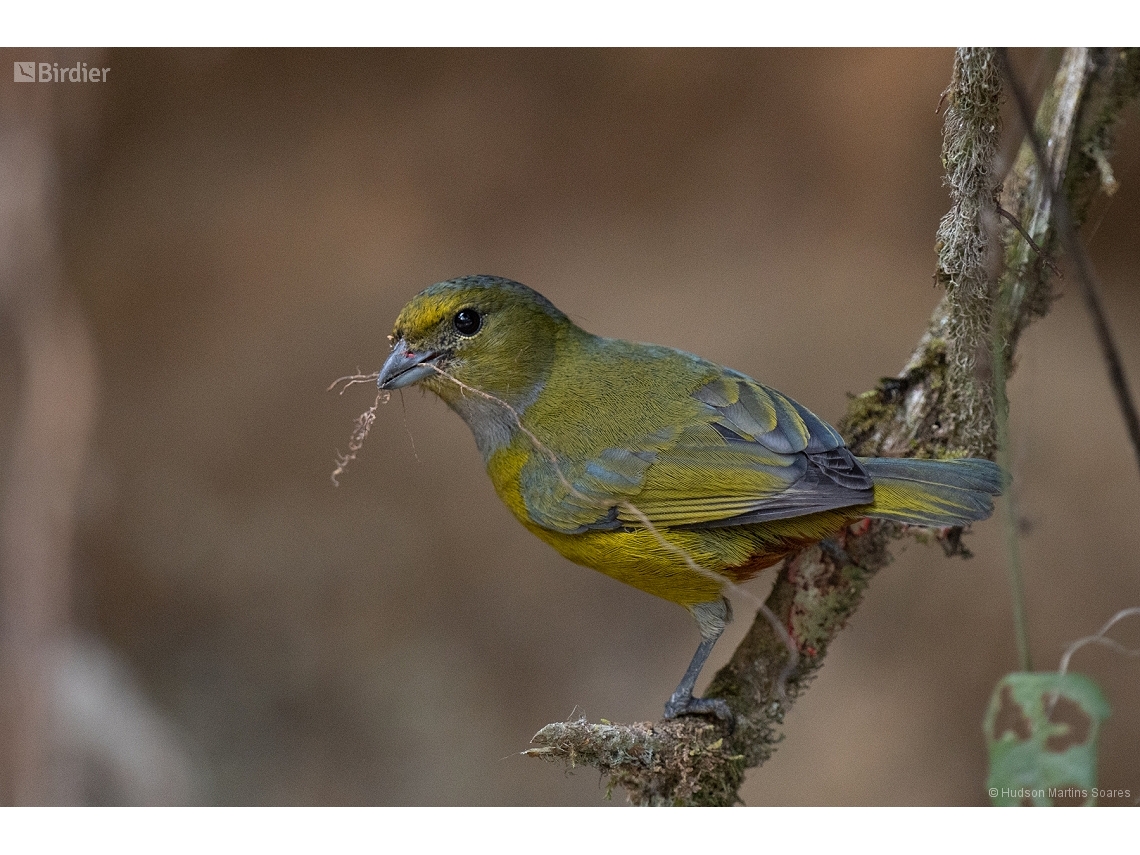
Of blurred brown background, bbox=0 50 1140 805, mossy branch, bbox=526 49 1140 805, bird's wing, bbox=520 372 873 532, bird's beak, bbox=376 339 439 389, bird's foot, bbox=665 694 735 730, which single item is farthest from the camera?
blurred brown background, bbox=0 50 1140 805

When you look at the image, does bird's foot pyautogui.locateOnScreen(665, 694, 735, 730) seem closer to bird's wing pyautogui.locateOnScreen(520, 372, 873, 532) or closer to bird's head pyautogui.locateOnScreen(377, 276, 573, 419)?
bird's wing pyautogui.locateOnScreen(520, 372, 873, 532)

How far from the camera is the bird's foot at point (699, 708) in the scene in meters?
2.37

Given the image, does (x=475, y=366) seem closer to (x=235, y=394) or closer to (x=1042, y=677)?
(x=1042, y=677)

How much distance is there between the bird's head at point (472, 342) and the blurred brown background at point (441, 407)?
164 cm

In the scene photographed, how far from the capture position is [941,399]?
2465 mm

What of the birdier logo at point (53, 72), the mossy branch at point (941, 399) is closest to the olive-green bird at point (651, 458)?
the mossy branch at point (941, 399)

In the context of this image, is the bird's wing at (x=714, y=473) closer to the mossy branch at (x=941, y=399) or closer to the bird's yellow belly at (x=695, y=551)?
the bird's yellow belly at (x=695, y=551)

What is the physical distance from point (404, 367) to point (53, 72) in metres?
1.24

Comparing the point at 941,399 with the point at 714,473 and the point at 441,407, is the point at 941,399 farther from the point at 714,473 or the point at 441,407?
the point at 441,407

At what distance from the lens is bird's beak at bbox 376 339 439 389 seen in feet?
7.43

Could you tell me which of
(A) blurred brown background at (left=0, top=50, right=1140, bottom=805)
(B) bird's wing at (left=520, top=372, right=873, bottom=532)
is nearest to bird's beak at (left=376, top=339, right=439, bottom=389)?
(B) bird's wing at (left=520, top=372, right=873, bottom=532)

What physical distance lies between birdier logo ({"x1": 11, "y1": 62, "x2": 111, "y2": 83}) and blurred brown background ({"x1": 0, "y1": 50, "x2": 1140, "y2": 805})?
0.85m

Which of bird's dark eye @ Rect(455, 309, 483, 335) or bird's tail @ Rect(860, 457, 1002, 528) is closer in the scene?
bird's tail @ Rect(860, 457, 1002, 528)

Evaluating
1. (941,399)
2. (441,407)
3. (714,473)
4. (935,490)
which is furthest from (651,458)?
(441,407)
